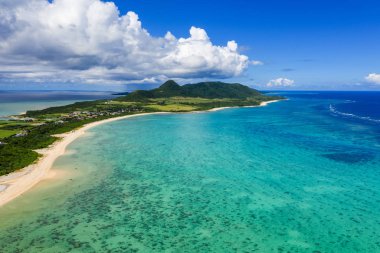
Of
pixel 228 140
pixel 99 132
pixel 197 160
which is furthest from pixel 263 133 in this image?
pixel 99 132

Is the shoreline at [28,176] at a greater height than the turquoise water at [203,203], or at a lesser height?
greater

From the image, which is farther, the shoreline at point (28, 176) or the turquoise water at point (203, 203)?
the shoreline at point (28, 176)

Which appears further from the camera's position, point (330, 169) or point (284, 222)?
point (330, 169)

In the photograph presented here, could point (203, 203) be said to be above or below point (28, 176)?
below

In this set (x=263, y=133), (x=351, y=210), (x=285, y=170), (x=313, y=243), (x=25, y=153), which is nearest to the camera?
(x=313, y=243)

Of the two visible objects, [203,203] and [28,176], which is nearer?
[203,203]

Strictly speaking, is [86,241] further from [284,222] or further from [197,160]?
[197,160]

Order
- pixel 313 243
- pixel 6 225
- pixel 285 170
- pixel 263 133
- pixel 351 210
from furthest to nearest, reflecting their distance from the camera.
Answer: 1. pixel 263 133
2. pixel 285 170
3. pixel 351 210
4. pixel 6 225
5. pixel 313 243
